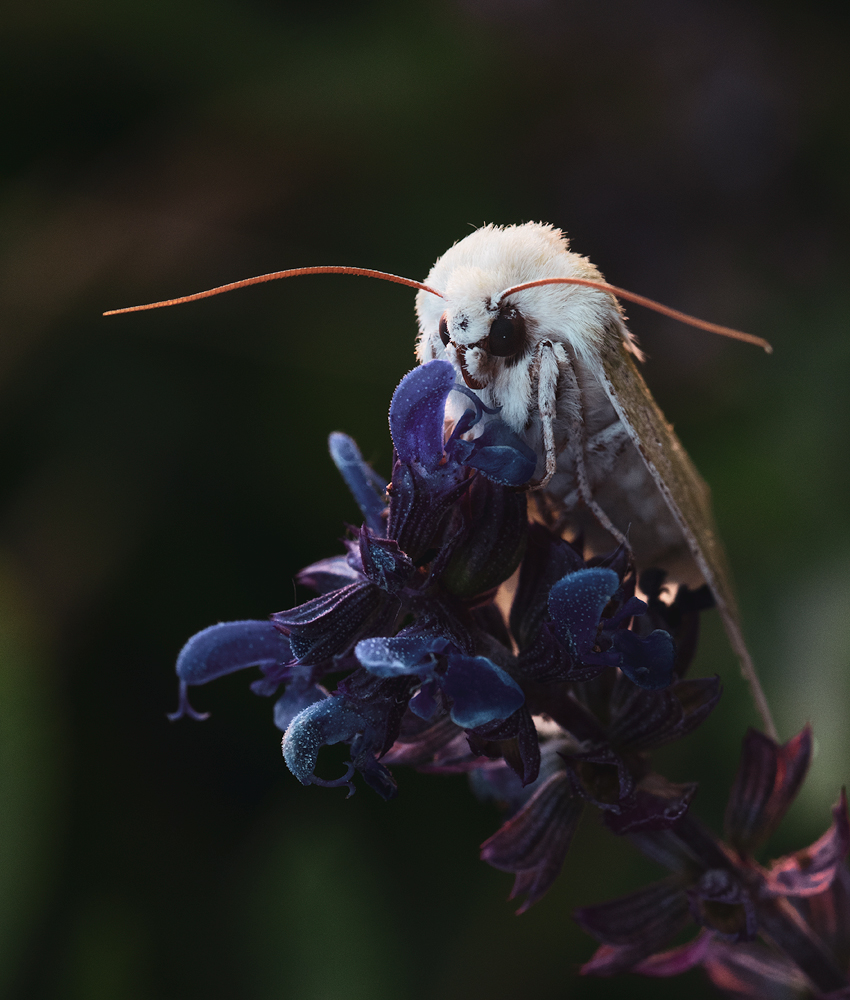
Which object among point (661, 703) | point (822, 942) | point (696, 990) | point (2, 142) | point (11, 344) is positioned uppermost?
point (2, 142)

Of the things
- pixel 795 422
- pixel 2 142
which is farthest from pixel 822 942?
pixel 2 142

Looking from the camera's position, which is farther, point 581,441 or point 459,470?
point 581,441

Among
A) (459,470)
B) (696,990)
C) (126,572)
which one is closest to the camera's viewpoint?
(459,470)

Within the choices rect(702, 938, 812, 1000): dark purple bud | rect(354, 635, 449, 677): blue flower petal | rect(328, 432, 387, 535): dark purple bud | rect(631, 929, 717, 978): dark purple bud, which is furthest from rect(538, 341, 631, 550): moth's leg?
rect(702, 938, 812, 1000): dark purple bud

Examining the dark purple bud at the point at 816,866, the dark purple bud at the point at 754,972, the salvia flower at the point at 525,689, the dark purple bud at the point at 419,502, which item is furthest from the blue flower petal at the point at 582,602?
the dark purple bud at the point at 754,972

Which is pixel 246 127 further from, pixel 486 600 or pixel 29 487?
pixel 486 600

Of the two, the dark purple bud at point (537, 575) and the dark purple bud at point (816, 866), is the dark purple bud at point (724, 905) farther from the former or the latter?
the dark purple bud at point (537, 575)
